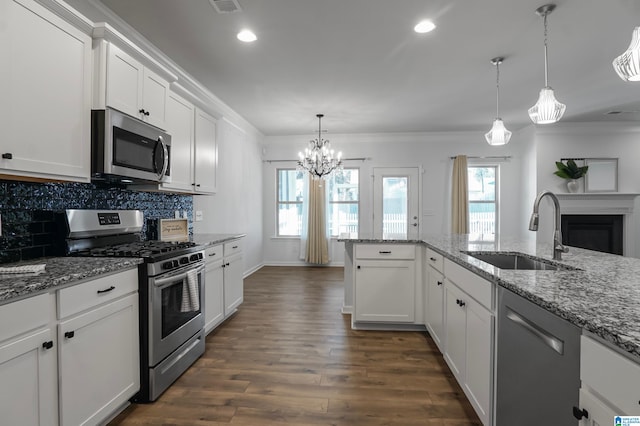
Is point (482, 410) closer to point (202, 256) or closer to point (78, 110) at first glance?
point (202, 256)

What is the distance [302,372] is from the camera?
7.55ft

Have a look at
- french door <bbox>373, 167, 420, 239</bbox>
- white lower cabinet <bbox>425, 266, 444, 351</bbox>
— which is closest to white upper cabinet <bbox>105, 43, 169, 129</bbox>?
white lower cabinet <bbox>425, 266, 444, 351</bbox>

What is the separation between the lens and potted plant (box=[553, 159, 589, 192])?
538cm

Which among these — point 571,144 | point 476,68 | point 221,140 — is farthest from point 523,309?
point 571,144

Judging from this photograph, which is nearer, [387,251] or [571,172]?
[387,251]

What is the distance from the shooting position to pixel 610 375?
0.81 m

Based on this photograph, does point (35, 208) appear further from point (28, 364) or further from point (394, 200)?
point (394, 200)

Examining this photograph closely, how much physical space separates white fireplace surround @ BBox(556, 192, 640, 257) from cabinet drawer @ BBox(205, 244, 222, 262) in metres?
5.81

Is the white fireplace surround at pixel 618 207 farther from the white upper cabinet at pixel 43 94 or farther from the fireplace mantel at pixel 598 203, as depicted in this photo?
the white upper cabinet at pixel 43 94

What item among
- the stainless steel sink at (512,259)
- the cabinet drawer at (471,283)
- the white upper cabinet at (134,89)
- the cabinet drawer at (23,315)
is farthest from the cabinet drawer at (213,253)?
the stainless steel sink at (512,259)

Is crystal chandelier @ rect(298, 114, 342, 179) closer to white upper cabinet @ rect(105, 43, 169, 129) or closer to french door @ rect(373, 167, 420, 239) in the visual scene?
french door @ rect(373, 167, 420, 239)

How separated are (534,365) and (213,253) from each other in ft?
8.28

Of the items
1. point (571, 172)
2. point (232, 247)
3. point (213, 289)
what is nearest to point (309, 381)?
point (213, 289)

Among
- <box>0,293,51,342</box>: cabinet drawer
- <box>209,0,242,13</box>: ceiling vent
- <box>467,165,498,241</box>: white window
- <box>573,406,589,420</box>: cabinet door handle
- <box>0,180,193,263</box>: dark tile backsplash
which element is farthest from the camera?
<box>467,165,498,241</box>: white window
